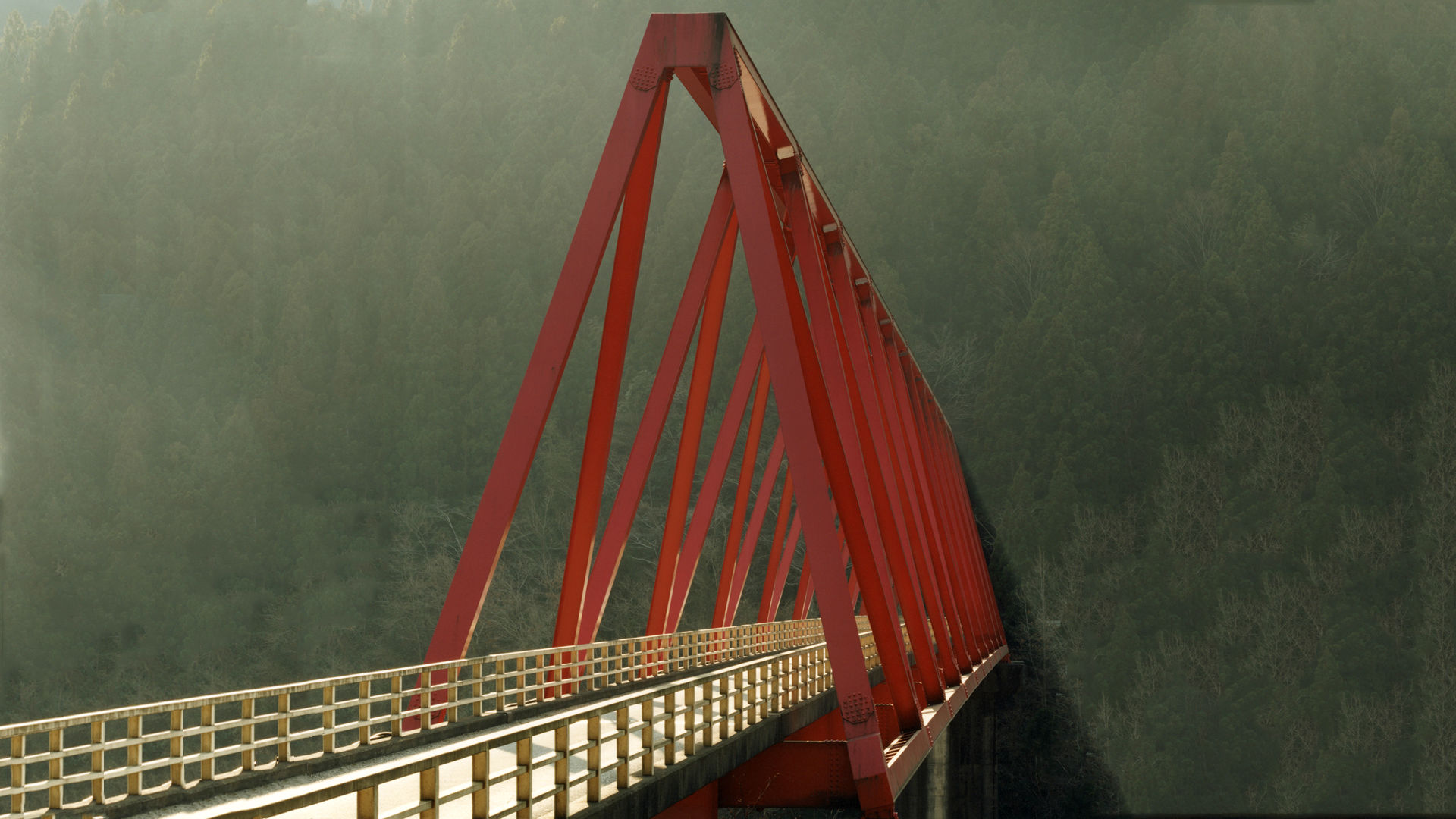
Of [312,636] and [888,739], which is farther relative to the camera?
Result: [312,636]

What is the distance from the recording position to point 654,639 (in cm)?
2453

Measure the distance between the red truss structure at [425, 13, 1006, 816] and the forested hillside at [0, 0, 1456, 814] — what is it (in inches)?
2340

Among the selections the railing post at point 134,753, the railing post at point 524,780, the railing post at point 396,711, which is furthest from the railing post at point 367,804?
the railing post at point 396,711

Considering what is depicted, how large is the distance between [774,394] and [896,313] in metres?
95.8

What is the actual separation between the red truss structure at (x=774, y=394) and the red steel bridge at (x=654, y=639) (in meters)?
0.04

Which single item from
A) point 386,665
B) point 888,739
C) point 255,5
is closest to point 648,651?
point 888,739

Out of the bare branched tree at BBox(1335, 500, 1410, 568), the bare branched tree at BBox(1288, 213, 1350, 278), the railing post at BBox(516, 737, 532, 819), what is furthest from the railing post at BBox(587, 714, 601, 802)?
the bare branched tree at BBox(1288, 213, 1350, 278)

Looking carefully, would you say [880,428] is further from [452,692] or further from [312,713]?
[312,713]

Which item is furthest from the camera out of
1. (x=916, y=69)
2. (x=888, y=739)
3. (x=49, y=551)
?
(x=916, y=69)

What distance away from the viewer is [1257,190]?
121 m

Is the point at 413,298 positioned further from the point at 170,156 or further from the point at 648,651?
the point at 648,651

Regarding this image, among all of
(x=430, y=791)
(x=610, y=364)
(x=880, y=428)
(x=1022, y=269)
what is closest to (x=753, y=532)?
(x=880, y=428)

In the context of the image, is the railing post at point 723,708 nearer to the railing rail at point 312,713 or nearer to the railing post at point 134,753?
the railing rail at point 312,713

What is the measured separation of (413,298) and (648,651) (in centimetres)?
10373
